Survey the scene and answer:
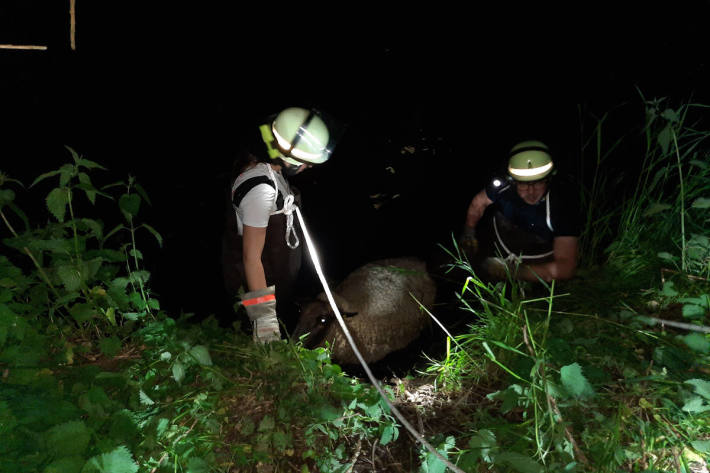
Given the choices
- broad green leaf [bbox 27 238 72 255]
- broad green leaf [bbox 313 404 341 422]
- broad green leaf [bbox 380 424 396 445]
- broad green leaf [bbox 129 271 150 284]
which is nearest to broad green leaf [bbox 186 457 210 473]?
broad green leaf [bbox 313 404 341 422]

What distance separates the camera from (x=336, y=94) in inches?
237

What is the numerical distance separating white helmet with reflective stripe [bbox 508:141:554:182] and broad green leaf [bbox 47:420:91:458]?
353 cm

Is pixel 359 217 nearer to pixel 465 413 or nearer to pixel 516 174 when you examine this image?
pixel 516 174

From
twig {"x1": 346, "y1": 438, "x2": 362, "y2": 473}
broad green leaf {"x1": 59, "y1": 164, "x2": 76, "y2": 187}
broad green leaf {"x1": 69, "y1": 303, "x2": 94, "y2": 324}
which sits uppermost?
broad green leaf {"x1": 59, "y1": 164, "x2": 76, "y2": 187}

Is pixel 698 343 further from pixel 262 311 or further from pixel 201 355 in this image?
pixel 262 311

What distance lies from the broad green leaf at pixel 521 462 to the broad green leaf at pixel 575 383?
0.33 metres

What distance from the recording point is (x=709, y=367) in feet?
5.49

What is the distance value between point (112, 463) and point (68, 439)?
155 millimetres

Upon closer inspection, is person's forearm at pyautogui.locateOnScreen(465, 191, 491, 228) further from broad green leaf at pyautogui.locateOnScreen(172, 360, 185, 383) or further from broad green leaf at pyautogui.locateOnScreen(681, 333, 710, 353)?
broad green leaf at pyautogui.locateOnScreen(172, 360, 185, 383)

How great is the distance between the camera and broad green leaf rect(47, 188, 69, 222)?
1820 millimetres

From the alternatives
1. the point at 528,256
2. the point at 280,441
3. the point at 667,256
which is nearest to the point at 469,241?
the point at 528,256

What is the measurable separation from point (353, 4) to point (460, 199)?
3.55 metres

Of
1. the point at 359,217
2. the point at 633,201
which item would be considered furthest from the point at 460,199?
the point at 633,201

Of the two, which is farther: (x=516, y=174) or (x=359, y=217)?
(x=359, y=217)
